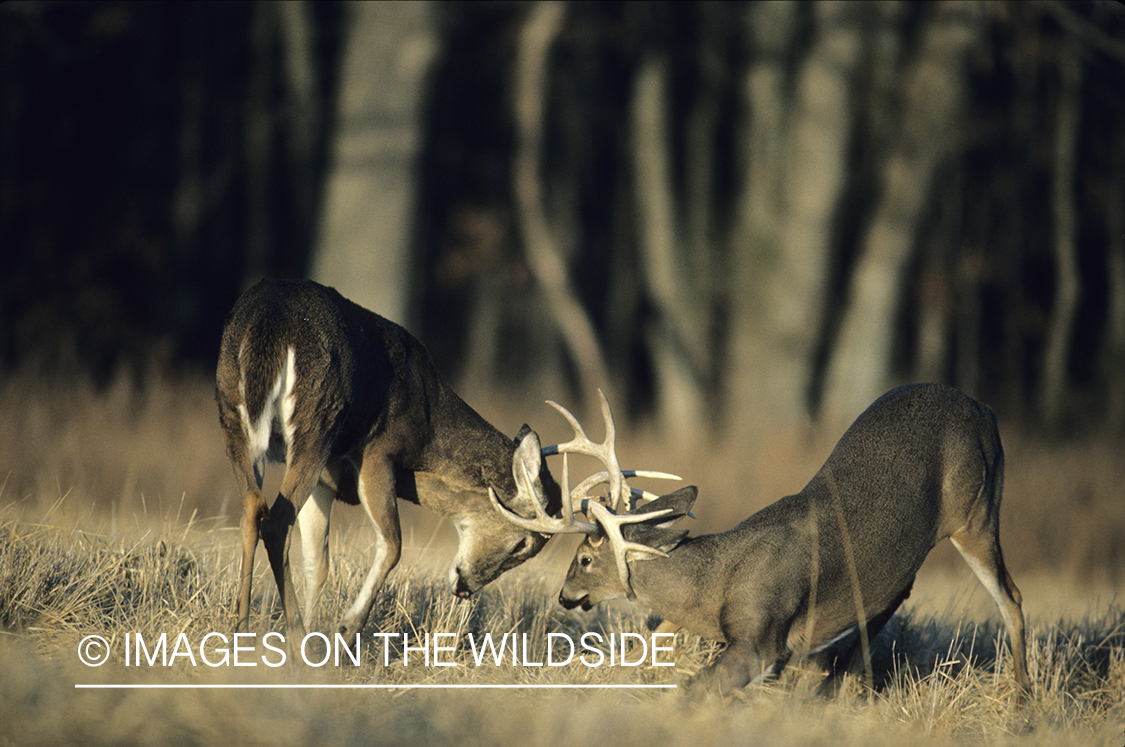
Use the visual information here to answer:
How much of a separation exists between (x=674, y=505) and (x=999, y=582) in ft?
5.77

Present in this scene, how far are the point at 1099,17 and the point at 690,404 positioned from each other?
6822mm

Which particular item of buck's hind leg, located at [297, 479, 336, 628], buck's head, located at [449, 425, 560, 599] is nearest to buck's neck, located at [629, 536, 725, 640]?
buck's head, located at [449, 425, 560, 599]

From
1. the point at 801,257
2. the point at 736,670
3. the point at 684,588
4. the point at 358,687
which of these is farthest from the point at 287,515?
the point at 801,257

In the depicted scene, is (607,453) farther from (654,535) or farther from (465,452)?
(465,452)

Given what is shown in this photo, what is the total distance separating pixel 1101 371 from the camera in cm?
2111

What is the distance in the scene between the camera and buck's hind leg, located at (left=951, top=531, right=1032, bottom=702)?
6.32 m

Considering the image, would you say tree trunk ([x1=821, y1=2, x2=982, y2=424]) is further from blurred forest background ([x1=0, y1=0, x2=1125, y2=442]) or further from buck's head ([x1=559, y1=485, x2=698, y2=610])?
buck's head ([x1=559, y1=485, x2=698, y2=610])

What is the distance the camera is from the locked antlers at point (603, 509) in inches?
236

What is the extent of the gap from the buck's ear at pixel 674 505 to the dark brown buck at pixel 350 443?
1.94 feet

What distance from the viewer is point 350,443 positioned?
A: 5832 mm

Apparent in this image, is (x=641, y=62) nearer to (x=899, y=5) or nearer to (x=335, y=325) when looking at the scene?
(x=899, y=5)

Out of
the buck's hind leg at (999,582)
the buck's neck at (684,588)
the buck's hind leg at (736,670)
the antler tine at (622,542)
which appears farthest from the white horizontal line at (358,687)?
the buck's hind leg at (999,582)

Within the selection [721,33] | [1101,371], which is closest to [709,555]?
[721,33]

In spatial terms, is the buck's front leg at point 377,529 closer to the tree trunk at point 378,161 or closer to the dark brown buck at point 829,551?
the dark brown buck at point 829,551
